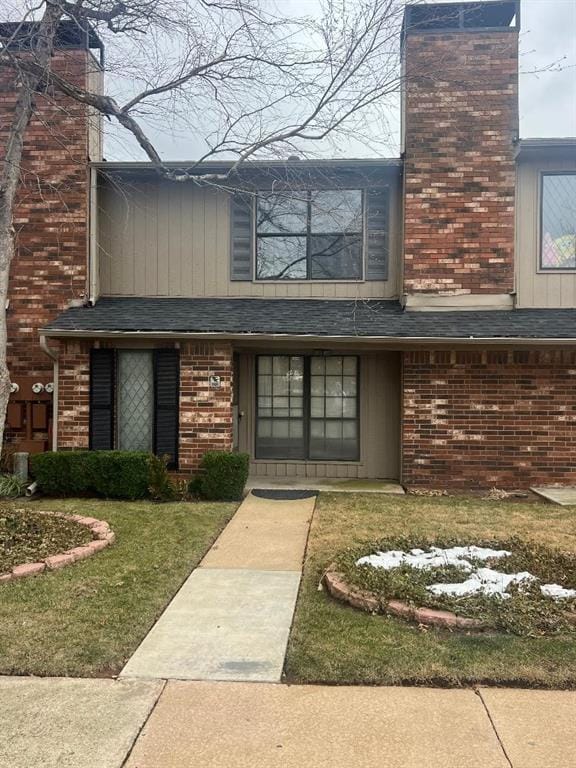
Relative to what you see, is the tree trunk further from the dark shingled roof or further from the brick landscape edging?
the brick landscape edging

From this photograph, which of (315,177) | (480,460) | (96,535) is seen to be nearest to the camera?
(96,535)

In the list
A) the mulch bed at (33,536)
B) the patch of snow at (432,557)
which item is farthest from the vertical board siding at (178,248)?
the patch of snow at (432,557)

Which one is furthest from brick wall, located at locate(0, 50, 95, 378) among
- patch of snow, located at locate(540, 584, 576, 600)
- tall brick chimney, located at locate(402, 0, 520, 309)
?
patch of snow, located at locate(540, 584, 576, 600)

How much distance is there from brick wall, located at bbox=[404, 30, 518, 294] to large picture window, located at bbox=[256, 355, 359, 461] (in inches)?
73.2

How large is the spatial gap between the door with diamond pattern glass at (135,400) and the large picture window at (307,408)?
186 cm

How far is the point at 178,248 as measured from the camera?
9.90 m

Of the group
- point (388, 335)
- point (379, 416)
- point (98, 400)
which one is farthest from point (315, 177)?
point (98, 400)

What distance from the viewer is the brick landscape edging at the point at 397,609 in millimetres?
3854

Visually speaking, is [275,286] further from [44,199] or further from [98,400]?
[44,199]

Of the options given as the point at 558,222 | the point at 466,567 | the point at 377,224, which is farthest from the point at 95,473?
the point at 558,222

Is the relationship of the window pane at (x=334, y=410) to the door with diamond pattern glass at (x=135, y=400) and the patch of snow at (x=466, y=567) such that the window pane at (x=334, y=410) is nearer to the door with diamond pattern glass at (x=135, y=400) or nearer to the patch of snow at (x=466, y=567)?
the door with diamond pattern glass at (x=135, y=400)

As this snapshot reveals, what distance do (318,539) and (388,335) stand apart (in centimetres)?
332

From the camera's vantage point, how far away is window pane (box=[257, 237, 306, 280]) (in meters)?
9.87

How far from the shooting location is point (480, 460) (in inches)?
347
